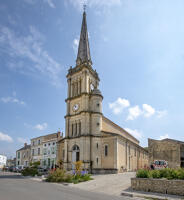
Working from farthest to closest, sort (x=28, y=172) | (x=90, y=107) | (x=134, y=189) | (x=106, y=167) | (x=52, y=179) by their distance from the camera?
(x=90, y=107), (x=106, y=167), (x=28, y=172), (x=52, y=179), (x=134, y=189)

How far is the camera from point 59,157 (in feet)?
117

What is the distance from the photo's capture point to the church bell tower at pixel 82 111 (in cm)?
3055

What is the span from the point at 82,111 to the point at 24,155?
34463 mm

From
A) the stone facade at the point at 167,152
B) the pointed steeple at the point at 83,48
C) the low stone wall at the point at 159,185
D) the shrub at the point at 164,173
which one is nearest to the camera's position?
the low stone wall at the point at 159,185

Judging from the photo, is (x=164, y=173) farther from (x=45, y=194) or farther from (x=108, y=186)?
(x=45, y=194)

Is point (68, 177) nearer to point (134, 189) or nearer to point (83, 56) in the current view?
point (134, 189)

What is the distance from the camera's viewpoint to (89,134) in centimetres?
3070

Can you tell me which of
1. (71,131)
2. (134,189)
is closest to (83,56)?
(71,131)

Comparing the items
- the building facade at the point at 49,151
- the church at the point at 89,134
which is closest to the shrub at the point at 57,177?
the church at the point at 89,134

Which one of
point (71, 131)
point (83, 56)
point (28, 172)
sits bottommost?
point (28, 172)

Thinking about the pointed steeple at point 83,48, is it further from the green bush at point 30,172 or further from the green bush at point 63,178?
the green bush at point 63,178

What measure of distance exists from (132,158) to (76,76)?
62.9 feet

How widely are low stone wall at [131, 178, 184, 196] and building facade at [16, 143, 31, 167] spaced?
46.1 metres

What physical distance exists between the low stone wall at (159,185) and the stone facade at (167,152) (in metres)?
22.2
